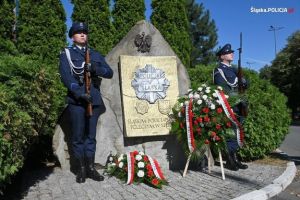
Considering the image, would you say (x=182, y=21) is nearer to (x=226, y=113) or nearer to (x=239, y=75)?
(x=239, y=75)

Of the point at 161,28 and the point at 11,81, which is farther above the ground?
the point at 161,28

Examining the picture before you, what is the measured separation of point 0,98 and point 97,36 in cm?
649

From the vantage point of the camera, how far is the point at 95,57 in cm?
594

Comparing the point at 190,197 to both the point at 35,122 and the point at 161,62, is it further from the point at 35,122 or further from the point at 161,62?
the point at 161,62

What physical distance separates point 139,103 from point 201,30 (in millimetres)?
35501

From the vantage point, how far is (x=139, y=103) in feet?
21.5

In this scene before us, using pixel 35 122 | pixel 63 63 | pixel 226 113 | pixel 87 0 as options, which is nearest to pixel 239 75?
pixel 226 113

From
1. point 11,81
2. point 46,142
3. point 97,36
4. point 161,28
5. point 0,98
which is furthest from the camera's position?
point 161,28

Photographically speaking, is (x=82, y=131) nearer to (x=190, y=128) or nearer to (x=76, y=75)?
(x=76, y=75)

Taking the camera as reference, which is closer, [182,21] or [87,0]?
[87,0]

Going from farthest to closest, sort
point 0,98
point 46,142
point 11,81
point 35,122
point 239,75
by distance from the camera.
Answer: point 46,142
point 239,75
point 35,122
point 11,81
point 0,98

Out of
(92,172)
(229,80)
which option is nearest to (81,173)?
(92,172)

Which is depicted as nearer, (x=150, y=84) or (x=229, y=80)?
(x=150, y=84)

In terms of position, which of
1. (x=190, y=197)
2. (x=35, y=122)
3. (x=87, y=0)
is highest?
(x=87, y=0)
